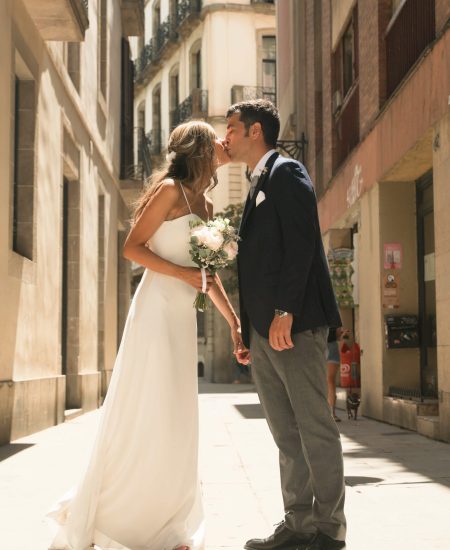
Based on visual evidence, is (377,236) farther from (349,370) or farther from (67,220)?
(67,220)

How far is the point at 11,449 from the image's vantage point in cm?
942

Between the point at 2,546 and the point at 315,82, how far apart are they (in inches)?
658

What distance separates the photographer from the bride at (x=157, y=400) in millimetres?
4441

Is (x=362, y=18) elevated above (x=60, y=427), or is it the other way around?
(x=362, y=18)

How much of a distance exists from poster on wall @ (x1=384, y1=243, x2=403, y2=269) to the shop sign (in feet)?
5.82

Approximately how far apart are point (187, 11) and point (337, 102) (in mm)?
25323

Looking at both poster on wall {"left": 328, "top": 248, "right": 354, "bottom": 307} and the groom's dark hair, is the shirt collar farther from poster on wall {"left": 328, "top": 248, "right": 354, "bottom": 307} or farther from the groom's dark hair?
poster on wall {"left": 328, "top": 248, "right": 354, "bottom": 307}

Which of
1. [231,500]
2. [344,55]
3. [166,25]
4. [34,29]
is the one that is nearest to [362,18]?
[344,55]

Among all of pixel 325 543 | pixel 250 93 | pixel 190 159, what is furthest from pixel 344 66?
pixel 250 93

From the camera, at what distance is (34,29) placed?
1216 centimetres

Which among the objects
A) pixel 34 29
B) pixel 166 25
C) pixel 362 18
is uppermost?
pixel 166 25

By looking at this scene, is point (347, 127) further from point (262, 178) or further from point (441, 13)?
point (262, 178)

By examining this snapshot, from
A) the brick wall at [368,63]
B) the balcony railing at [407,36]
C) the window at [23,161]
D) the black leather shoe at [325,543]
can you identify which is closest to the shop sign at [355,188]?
the brick wall at [368,63]

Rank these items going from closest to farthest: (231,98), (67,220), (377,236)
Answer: (377,236) → (67,220) → (231,98)
